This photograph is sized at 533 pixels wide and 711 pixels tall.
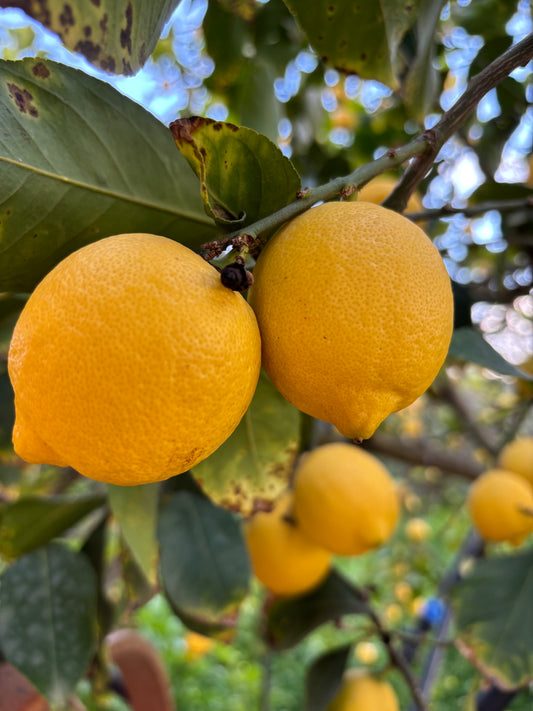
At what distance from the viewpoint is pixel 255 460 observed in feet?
2.19

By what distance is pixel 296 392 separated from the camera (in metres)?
0.43

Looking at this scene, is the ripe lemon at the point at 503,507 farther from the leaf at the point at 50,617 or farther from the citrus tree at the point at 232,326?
the leaf at the point at 50,617

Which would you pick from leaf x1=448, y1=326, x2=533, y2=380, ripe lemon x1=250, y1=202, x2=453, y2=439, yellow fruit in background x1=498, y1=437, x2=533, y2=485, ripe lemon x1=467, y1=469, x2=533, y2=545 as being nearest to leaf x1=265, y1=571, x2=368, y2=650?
ripe lemon x1=467, y1=469, x2=533, y2=545

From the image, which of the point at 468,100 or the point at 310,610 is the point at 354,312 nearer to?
the point at 468,100

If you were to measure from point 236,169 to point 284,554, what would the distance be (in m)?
0.75

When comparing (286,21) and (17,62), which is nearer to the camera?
(17,62)

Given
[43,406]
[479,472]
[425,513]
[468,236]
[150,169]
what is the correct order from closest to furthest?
[43,406]
[150,169]
[479,472]
[468,236]
[425,513]

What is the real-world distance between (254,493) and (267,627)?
0.62 meters

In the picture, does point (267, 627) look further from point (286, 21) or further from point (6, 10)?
point (286, 21)

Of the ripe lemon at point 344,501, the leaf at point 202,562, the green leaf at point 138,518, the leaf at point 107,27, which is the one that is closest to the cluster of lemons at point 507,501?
the ripe lemon at point 344,501

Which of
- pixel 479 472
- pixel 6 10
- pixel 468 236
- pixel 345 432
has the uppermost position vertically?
pixel 6 10

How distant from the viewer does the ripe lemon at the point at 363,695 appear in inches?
41.8

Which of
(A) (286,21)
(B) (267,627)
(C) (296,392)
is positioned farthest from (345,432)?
(A) (286,21)

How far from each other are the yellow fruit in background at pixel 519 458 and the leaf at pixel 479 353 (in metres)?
0.65
